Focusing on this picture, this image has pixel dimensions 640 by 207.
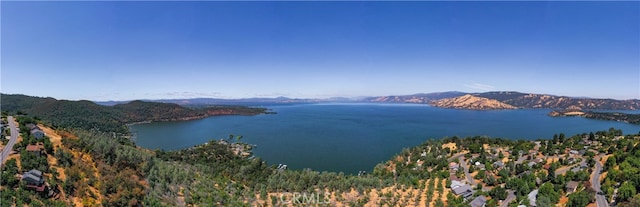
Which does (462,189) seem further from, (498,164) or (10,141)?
(10,141)

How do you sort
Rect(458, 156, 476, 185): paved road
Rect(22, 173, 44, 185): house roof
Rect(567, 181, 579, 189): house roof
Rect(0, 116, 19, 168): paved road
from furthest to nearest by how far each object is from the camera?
1. Rect(458, 156, 476, 185): paved road
2. Rect(567, 181, 579, 189): house roof
3. Rect(0, 116, 19, 168): paved road
4. Rect(22, 173, 44, 185): house roof

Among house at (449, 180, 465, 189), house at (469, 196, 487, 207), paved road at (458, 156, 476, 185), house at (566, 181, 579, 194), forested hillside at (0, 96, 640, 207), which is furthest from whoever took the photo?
paved road at (458, 156, 476, 185)

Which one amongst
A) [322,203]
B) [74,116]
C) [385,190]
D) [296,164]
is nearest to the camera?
[322,203]

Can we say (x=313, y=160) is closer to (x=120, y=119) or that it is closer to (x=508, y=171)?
(x=508, y=171)

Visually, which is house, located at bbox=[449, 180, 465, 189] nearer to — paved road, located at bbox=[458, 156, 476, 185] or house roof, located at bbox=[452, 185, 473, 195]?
house roof, located at bbox=[452, 185, 473, 195]

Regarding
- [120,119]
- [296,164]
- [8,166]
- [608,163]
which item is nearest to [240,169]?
[296,164]

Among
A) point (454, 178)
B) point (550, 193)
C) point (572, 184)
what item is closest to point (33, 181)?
point (454, 178)

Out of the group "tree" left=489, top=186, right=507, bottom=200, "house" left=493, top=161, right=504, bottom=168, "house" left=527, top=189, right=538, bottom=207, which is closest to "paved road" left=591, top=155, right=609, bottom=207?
"house" left=527, top=189, right=538, bottom=207
